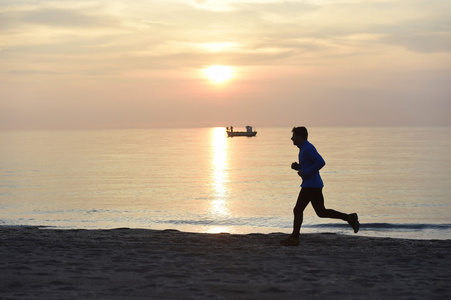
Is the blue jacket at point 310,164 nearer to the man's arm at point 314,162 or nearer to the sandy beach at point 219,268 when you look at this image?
the man's arm at point 314,162

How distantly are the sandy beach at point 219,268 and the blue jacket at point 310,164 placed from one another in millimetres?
1177

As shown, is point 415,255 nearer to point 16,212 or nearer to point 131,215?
point 131,215

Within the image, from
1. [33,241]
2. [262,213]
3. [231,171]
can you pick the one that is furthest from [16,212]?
[231,171]

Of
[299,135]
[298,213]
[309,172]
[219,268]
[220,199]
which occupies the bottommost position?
[220,199]

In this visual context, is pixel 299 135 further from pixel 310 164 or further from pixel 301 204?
pixel 301 204

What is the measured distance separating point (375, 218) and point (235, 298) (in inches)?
572

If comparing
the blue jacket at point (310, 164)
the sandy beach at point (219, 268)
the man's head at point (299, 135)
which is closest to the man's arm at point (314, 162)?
the blue jacket at point (310, 164)

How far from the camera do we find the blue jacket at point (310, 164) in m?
9.20

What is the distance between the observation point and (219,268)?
7.64 metres

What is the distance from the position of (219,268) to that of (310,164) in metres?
2.71

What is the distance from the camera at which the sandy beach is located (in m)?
6.30

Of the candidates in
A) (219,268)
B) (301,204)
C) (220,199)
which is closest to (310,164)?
(301,204)

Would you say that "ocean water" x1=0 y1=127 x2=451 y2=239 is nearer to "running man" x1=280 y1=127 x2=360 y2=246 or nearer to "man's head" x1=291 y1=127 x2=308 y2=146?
"running man" x1=280 y1=127 x2=360 y2=246

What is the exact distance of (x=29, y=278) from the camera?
6.90m
